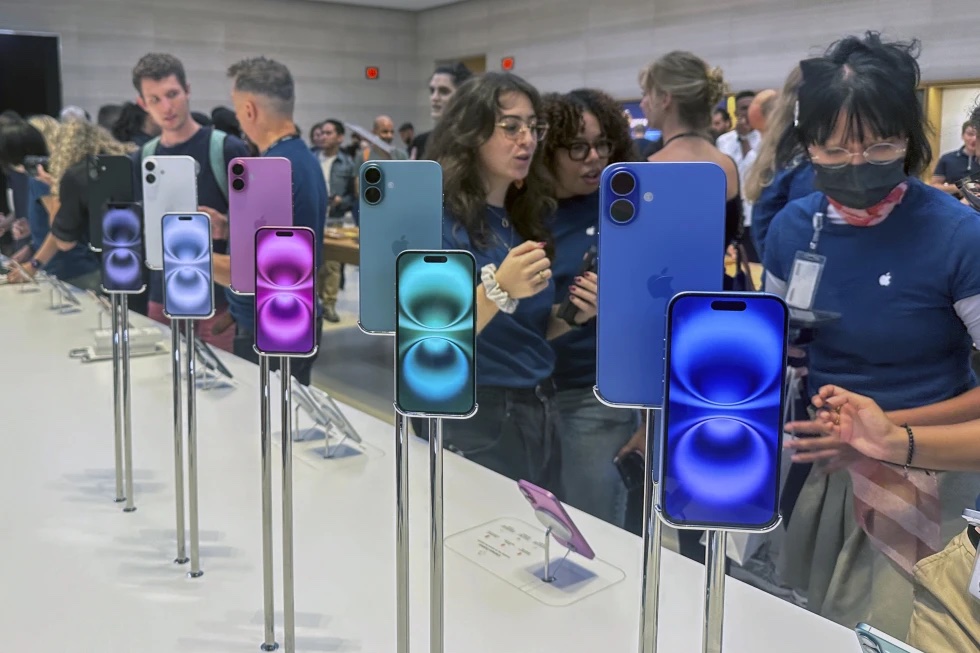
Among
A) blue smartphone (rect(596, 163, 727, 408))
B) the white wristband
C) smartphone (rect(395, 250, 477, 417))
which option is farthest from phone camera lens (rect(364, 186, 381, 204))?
the white wristband

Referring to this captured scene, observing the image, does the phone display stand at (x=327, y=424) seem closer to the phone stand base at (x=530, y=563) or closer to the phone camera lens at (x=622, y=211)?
the phone stand base at (x=530, y=563)

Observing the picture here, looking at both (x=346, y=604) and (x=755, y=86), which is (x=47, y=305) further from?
(x=755, y=86)

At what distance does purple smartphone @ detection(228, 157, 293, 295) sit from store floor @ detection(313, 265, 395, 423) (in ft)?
8.87

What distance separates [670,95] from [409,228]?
1543 millimetres

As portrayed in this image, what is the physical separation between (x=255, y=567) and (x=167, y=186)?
2.01 feet

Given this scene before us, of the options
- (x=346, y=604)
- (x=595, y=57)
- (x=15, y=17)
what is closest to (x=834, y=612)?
(x=346, y=604)

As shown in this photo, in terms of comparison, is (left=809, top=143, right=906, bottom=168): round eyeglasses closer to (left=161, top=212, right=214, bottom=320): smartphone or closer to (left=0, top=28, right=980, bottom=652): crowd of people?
(left=0, top=28, right=980, bottom=652): crowd of people

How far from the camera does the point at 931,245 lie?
1.31m

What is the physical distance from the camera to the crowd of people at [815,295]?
1.29 m

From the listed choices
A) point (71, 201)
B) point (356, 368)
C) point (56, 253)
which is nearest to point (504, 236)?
point (71, 201)

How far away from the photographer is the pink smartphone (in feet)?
3.40

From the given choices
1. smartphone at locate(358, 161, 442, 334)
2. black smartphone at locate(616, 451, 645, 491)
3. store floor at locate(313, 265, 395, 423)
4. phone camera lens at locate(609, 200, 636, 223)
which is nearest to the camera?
phone camera lens at locate(609, 200, 636, 223)

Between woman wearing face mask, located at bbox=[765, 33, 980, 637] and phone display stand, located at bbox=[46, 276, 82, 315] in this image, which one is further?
phone display stand, located at bbox=[46, 276, 82, 315]

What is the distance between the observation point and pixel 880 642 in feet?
1.88
